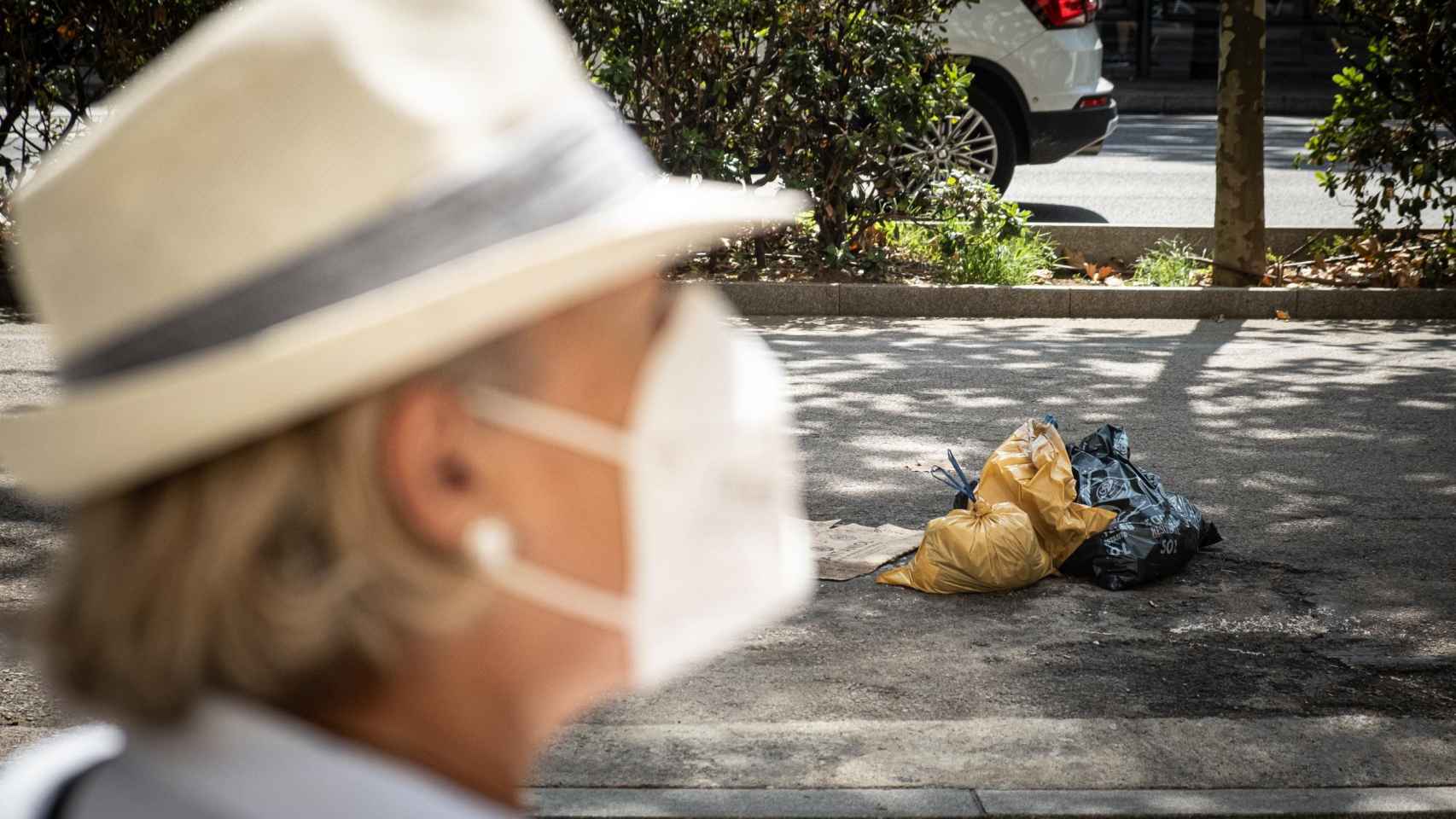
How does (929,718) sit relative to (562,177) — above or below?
below

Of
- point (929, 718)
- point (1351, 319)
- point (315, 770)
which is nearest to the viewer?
point (315, 770)

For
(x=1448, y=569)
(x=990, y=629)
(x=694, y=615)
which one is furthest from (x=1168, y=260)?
(x=694, y=615)

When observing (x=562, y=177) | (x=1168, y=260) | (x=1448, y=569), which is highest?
(x=562, y=177)

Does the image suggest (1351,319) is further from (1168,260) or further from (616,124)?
(616,124)

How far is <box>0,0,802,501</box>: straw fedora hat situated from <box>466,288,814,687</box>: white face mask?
10 cm

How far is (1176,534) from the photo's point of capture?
16.1ft

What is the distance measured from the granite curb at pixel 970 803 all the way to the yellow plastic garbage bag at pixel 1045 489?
1512mm

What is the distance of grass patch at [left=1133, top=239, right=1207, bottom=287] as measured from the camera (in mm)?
10156

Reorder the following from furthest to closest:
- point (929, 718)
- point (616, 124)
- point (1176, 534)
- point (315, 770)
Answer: point (1176, 534), point (929, 718), point (616, 124), point (315, 770)

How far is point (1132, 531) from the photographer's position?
16.0ft

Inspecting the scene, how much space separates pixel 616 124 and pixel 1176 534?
414cm

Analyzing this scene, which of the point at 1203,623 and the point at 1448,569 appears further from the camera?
the point at 1448,569

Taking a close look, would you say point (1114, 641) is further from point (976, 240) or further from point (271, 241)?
point (976, 240)

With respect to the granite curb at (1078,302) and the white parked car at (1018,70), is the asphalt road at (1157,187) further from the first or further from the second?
the granite curb at (1078,302)
